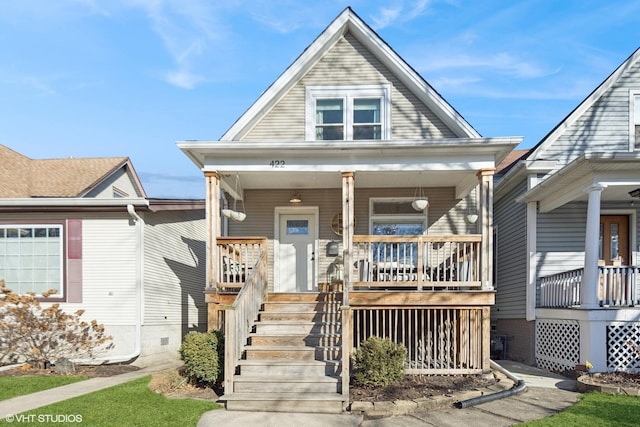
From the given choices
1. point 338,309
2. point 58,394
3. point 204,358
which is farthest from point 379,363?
point 58,394

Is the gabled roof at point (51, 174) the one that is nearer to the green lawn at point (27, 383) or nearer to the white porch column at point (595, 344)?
the green lawn at point (27, 383)

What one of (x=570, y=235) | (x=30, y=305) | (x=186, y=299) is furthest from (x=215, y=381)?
(x=570, y=235)

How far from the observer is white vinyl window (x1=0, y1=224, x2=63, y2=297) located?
31.2ft

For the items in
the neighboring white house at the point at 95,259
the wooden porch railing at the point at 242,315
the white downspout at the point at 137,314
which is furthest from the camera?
the neighboring white house at the point at 95,259

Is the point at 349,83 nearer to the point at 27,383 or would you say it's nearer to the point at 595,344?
the point at 595,344

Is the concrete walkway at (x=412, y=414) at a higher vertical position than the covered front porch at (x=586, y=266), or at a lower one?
lower

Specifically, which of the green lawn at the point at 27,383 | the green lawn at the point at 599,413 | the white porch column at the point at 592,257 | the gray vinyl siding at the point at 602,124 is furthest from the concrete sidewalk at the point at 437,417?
the gray vinyl siding at the point at 602,124

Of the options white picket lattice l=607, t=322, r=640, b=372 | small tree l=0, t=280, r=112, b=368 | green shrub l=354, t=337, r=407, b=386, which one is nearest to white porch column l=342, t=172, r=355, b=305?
green shrub l=354, t=337, r=407, b=386

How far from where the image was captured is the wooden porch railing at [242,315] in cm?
630

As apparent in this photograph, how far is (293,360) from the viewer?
22.7 feet

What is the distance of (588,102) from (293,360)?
326 inches

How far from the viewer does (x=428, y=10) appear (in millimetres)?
13617

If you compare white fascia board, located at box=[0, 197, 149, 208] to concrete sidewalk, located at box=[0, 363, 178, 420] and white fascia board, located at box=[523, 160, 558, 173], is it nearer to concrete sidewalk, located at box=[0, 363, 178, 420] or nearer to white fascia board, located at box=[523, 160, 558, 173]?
concrete sidewalk, located at box=[0, 363, 178, 420]

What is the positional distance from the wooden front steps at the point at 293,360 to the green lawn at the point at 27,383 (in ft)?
10.2
